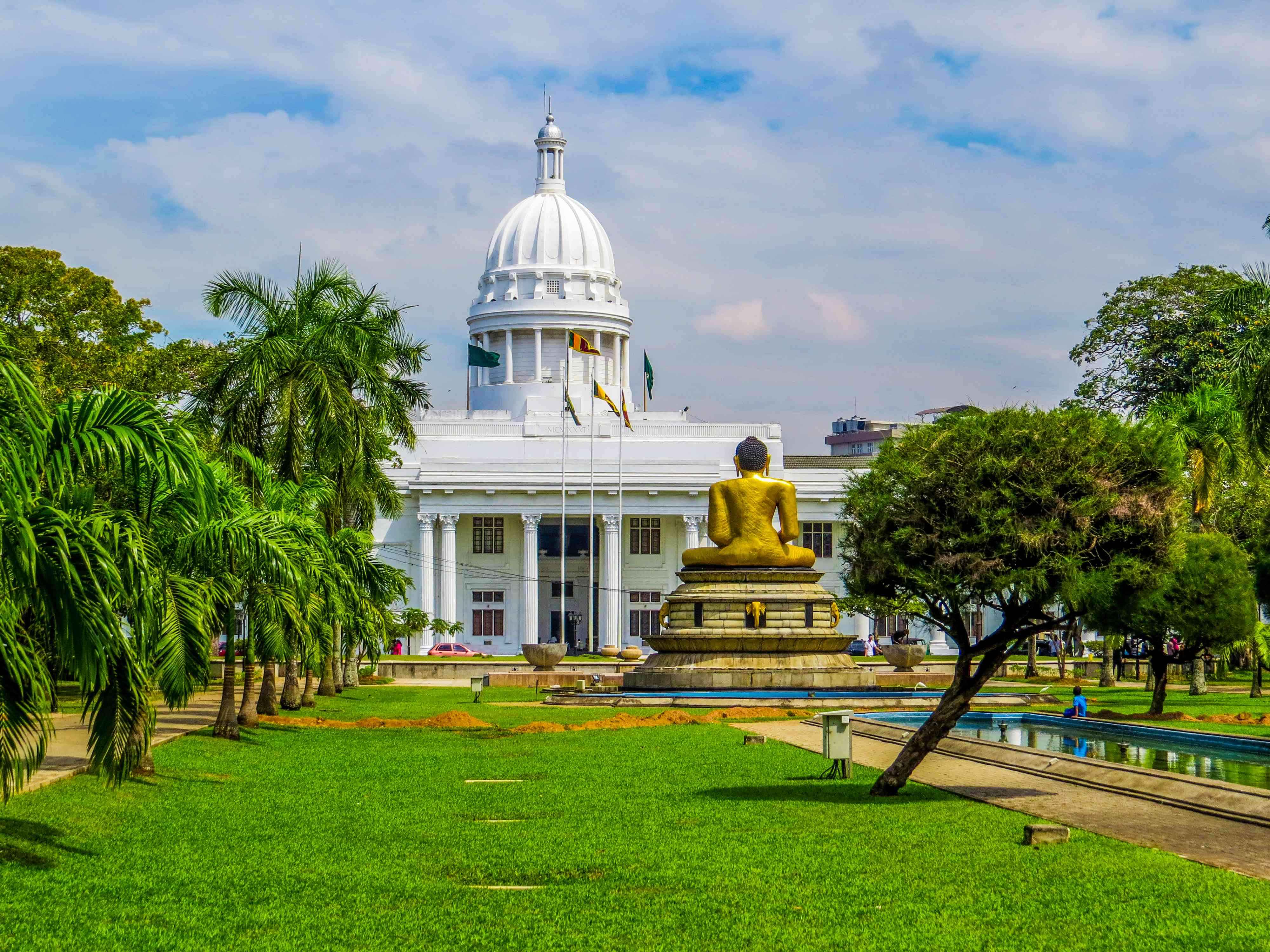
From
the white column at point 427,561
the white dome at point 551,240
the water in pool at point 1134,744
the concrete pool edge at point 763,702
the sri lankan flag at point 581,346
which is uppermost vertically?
the white dome at point 551,240

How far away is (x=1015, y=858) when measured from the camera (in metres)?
12.3

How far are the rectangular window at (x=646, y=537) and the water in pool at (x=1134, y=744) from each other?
158 ft

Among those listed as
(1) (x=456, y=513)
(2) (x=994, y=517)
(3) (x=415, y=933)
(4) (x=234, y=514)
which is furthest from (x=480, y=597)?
(3) (x=415, y=933)

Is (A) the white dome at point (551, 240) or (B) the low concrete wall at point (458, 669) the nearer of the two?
(B) the low concrete wall at point (458, 669)

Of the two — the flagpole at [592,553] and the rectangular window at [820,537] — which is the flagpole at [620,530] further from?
the rectangular window at [820,537]

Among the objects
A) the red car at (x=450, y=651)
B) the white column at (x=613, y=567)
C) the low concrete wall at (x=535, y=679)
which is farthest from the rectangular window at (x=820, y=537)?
the low concrete wall at (x=535, y=679)

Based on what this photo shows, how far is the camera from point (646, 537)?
78375mm

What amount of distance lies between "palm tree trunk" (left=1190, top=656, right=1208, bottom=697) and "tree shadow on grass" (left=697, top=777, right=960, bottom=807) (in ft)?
76.1

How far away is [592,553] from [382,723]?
4287 cm

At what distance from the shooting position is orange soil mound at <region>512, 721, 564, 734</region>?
26734mm

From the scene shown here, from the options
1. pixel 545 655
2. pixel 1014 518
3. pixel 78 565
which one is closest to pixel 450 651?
pixel 545 655

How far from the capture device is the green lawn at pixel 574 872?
992 cm

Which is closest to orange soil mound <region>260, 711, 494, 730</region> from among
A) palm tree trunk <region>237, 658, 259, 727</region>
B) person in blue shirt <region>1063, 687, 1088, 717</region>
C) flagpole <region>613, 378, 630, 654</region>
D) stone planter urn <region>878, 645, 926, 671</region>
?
palm tree trunk <region>237, 658, 259, 727</region>

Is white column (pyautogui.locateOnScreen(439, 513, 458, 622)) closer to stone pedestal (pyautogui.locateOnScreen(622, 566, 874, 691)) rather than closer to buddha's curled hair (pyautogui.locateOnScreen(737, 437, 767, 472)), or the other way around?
buddha's curled hair (pyautogui.locateOnScreen(737, 437, 767, 472))
